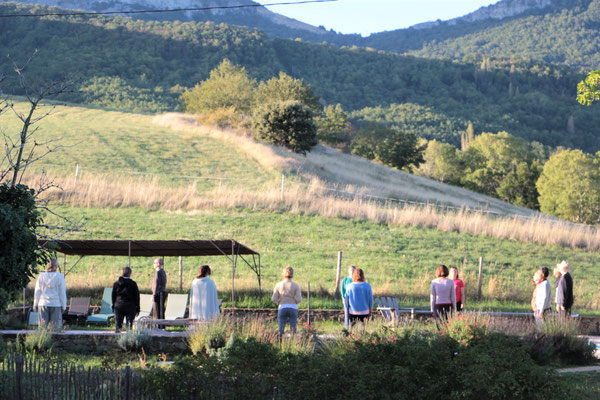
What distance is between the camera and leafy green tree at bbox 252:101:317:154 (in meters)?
49.5

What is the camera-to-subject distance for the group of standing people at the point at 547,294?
1212 cm

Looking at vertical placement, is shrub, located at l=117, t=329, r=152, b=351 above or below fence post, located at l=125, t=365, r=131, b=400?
below

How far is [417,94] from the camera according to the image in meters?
165

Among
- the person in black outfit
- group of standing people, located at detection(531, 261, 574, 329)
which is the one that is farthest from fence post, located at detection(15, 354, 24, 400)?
the person in black outfit

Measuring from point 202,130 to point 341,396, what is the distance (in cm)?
4400

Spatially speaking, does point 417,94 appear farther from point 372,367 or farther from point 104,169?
point 372,367

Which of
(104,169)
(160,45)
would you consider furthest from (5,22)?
(104,169)

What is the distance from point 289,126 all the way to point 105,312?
35.2 metres

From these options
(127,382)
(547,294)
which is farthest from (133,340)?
(547,294)

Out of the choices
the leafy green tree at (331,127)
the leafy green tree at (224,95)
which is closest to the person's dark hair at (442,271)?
the leafy green tree at (224,95)

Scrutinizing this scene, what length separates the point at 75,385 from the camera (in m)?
7.65

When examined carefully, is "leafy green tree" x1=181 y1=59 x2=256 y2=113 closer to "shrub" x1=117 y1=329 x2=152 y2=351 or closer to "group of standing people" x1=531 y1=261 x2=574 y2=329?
"group of standing people" x1=531 y1=261 x2=574 y2=329

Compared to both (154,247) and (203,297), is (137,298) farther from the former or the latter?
(154,247)

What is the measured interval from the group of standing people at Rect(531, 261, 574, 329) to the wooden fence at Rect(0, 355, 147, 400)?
7.62 meters
